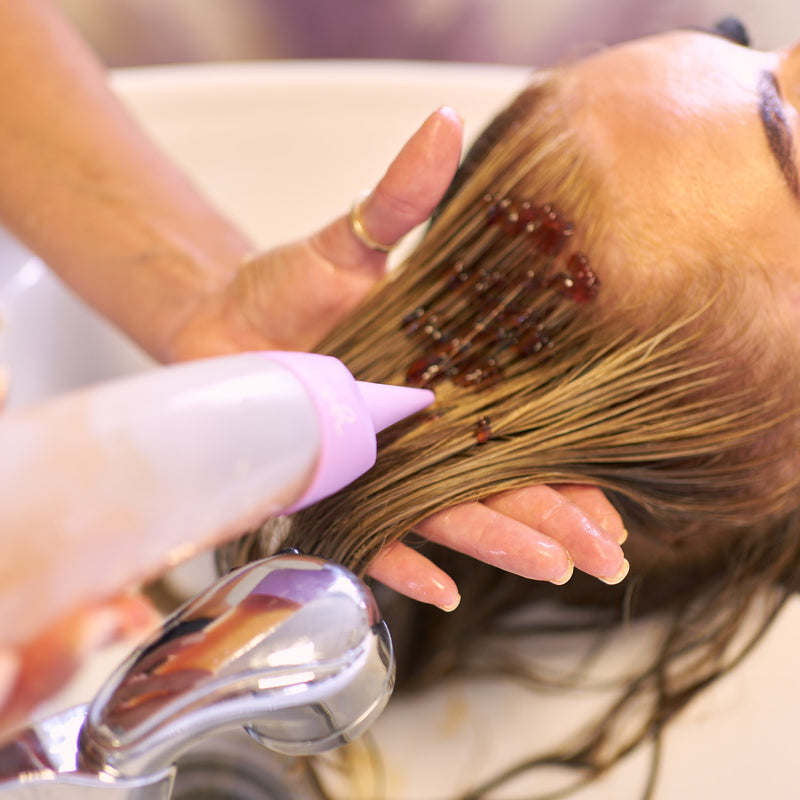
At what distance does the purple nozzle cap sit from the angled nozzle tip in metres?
0.03

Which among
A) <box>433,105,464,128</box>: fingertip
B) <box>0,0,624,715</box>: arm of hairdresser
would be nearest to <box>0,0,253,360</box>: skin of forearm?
<box>0,0,624,715</box>: arm of hairdresser

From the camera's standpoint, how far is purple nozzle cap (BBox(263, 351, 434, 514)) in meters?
0.38

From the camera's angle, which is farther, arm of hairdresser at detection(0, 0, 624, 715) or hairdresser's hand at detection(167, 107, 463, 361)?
arm of hairdresser at detection(0, 0, 624, 715)

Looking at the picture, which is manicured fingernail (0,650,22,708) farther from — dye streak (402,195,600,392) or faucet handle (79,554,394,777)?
dye streak (402,195,600,392)

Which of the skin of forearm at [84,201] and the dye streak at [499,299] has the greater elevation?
the skin of forearm at [84,201]

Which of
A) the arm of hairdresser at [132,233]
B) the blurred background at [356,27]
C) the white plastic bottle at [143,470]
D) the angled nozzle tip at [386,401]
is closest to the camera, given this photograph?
the white plastic bottle at [143,470]

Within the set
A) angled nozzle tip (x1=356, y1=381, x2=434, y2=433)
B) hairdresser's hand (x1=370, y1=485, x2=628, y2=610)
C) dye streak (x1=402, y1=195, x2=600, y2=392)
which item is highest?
angled nozzle tip (x1=356, y1=381, x2=434, y2=433)

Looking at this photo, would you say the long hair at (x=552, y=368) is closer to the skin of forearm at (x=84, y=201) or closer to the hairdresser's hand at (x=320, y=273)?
the hairdresser's hand at (x=320, y=273)

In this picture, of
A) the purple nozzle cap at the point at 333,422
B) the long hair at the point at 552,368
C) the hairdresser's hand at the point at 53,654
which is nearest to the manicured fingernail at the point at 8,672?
the hairdresser's hand at the point at 53,654

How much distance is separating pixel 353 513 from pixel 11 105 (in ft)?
1.92

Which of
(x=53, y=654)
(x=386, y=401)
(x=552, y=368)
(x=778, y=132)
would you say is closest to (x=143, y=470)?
(x=53, y=654)

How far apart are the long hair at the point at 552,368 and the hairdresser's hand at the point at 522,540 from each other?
14 mm

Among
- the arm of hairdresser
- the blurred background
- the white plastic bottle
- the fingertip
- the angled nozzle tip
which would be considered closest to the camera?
the white plastic bottle

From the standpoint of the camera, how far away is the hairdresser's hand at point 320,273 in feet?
1.93
